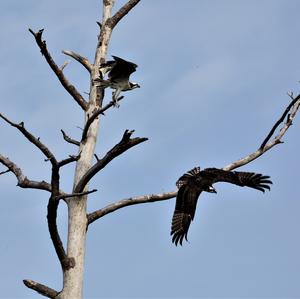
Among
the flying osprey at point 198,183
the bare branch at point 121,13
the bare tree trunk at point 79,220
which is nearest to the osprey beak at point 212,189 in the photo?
the flying osprey at point 198,183

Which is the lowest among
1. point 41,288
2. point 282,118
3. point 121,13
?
point 41,288

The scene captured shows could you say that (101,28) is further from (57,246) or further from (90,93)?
(57,246)

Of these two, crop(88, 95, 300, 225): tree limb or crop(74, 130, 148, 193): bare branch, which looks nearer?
crop(74, 130, 148, 193): bare branch

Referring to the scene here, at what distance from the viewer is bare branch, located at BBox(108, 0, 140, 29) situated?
13.2 meters

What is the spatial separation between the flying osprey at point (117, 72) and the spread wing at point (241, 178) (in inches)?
99.1

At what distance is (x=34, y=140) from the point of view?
10133mm

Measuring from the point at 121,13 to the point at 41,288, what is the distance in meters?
5.73

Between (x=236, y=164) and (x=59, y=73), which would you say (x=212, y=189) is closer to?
(x=236, y=164)

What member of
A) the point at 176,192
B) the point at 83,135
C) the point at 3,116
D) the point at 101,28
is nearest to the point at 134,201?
the point at 176,192

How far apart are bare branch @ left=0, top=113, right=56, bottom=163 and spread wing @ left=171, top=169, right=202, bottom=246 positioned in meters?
2.46

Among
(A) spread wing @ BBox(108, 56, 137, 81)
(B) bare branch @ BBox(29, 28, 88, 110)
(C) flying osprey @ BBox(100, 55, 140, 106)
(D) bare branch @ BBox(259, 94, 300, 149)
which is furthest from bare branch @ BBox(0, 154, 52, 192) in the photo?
(D) bare branch @ BBox(259, 94, 300, 149)

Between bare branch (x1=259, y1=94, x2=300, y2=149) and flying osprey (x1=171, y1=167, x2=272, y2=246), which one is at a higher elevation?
bare branch (x1=259, y1=94, x2=300, y2=149)

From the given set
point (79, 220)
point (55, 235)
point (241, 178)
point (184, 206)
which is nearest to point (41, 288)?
point (55, 235)

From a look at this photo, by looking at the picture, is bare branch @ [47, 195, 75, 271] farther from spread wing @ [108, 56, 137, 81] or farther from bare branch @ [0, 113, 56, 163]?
spread wing @ [108, 56, 137, 81]
